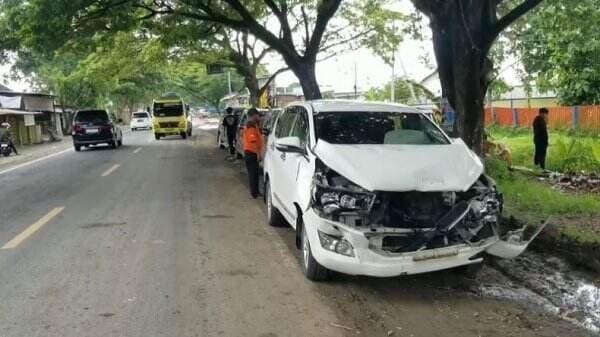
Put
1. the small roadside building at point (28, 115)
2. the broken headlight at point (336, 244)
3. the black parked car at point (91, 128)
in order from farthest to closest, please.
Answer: the small roadside building at point (28, 115) → the black parked car at point (91, 128) → the broken headlight at point (336, 244)

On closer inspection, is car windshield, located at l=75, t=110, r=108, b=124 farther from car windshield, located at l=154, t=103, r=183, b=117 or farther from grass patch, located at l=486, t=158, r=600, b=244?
grass patch, located at l=486, t=158, r=600, b=244

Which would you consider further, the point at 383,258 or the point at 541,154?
the point at 541,154

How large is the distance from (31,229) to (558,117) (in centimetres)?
2536

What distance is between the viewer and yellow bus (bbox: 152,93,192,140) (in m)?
32.7

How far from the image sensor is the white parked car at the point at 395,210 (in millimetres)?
5301

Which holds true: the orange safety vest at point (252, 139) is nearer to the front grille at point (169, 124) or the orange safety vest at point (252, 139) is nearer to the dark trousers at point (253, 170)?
the dark trousers at point (253, 170)

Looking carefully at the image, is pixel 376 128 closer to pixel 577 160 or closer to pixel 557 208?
pixel 557 208

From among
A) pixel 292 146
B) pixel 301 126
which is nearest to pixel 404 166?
pixel 292 146

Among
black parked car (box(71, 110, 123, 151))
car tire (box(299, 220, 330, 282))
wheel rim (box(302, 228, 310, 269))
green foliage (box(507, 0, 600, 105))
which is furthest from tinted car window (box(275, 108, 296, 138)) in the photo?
black parked car (box(71, 110, 123, 151))

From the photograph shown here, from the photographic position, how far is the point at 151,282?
19.7 feet

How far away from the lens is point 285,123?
8773 mm

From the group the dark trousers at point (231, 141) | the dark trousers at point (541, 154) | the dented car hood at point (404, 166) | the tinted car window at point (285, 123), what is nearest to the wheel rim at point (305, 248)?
the dented car hood at point (404, 166)

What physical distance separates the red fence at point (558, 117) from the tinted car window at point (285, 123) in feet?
67.0

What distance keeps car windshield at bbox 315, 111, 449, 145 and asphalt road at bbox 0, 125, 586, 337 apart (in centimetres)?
151
